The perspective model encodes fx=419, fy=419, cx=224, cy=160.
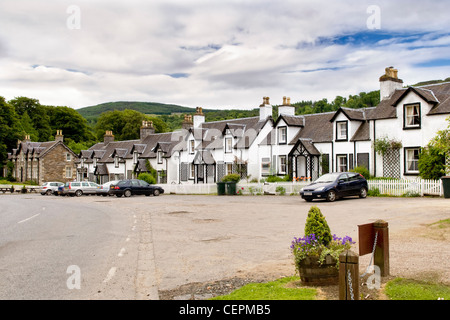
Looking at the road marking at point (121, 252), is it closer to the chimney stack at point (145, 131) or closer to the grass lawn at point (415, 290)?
the grass lawn at point (415, 290)

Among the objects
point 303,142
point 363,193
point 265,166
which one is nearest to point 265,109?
point 265,166

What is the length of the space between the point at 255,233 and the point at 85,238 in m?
5.28

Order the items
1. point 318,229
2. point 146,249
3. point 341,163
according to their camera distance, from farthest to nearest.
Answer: point 341,163
point 146,249
point 318,229

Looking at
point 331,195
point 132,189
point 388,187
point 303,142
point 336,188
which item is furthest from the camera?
point 132,189

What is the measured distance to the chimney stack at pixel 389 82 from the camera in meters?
33.4

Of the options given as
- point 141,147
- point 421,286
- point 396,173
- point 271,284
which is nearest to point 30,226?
point 271,284

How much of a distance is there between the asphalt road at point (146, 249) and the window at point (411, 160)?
1177cm

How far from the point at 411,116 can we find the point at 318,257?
26642mm

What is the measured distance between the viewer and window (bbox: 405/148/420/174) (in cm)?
2967

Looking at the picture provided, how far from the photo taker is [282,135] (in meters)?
39.9

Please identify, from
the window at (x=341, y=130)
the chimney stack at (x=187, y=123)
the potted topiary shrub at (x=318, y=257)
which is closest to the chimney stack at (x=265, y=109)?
the window at (x=341, y=130)

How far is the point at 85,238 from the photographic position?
12852 millimetres

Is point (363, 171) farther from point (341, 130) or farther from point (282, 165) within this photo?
point (282, 165)
